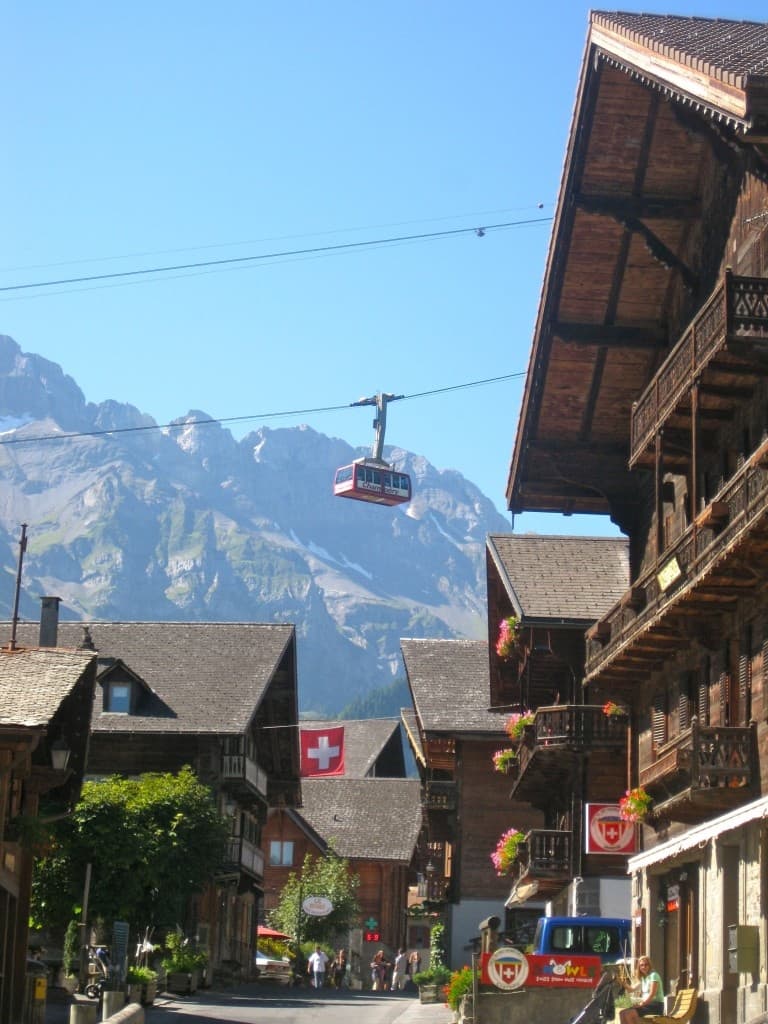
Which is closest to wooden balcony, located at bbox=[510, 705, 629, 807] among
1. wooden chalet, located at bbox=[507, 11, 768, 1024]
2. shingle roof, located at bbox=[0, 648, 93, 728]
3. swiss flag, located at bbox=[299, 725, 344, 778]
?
wooden chalet, located at bbox=[507, 11, 768, 1024]

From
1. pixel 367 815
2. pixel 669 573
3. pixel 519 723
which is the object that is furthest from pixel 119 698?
pixel 367 815

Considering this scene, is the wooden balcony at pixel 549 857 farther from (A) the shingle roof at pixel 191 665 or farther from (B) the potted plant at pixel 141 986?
(A) the shingle roof at pixel 191 665

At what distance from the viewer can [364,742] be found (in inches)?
3878

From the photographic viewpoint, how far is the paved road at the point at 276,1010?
30.7 metres

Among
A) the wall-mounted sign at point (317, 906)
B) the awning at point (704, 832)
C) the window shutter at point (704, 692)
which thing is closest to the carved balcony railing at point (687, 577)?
the window shutter at point (704, 692)

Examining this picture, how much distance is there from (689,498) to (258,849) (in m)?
35.5

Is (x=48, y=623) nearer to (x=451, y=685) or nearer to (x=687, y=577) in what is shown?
(x=451, y=685)

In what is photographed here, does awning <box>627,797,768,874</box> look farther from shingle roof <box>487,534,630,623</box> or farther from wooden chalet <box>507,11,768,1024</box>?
shingle roof <box>487,534,630,623</box>

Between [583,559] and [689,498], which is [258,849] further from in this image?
[689,498]

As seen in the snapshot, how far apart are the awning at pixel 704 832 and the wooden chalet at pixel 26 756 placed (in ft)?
30.9

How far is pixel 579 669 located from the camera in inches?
1554

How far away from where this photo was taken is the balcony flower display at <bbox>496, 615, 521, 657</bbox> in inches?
1536

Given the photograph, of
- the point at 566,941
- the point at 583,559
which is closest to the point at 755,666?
the point at 566,941

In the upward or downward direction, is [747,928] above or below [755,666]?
below
